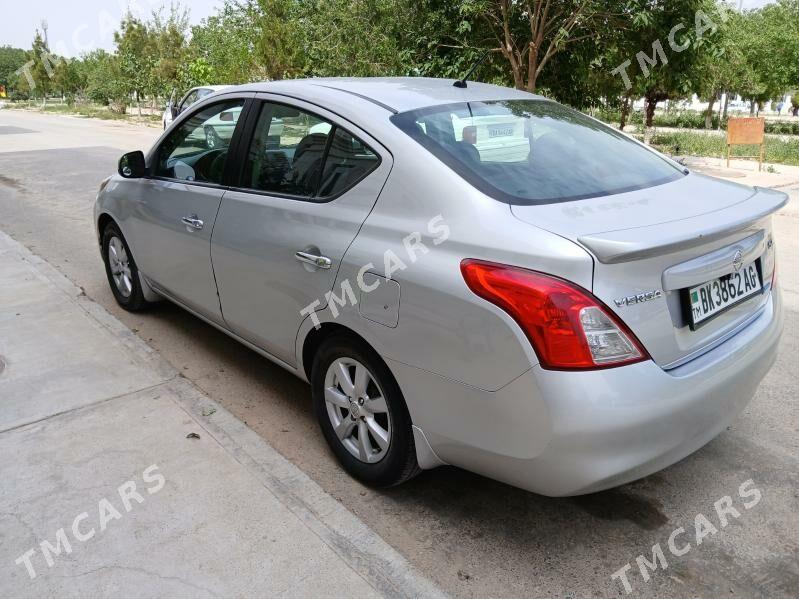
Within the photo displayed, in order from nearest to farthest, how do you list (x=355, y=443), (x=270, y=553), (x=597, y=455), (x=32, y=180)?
(x=597, y=455) → (x=270, y=553) → (x=355, y=443) → (x=32, y=180)

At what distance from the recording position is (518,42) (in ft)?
38.1

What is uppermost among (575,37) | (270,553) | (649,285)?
(575,37)

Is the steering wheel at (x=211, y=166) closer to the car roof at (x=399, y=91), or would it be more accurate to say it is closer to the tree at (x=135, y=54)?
the car roof at (x=399, y=91)

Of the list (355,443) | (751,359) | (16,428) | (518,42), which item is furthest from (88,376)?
(518,42)

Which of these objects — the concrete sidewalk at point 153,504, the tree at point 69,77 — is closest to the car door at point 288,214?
the concrete sidewalk at point 153,504

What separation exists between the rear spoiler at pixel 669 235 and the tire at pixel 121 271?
3.53 meters

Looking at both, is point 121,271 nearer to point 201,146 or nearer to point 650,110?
point 201,146

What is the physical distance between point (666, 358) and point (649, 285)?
254mm

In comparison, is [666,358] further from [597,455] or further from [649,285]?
[597,455]

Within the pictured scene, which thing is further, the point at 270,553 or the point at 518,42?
the point at 518,42

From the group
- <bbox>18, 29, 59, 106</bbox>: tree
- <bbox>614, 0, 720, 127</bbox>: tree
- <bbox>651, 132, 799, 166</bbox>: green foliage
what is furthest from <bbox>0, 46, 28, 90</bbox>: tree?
<bbox>614, 0, 720, 127</bbox>: tree

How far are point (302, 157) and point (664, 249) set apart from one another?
1.66 m

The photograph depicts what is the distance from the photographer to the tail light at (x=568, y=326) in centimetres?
202

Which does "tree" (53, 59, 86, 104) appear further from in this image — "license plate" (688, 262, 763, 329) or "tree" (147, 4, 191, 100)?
"license plate" (688, 262, 763, 329)
